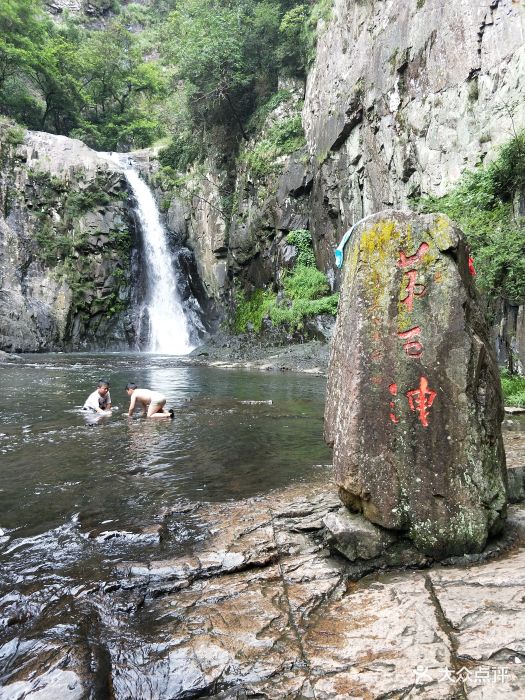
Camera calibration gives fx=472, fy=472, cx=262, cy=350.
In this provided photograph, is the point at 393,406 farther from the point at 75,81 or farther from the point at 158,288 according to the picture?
the point at 75,81

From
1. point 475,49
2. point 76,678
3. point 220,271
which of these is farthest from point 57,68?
point 76,678

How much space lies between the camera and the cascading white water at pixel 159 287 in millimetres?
27344

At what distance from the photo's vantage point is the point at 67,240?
Result: 26.7 m

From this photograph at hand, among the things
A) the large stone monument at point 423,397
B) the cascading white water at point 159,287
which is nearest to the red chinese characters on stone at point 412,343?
the large stone monument at point 423,397

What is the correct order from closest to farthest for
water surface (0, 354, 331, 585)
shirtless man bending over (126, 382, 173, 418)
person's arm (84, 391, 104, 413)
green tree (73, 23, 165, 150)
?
1. water surface (0, 354, 331, 585)
2. shirtless man bending over (126, 382, 173, 418)
3. person's arm (84, 391, 104, 413)
4. green tree (73, 23, 165, 150)

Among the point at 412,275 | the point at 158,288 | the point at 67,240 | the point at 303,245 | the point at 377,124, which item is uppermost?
the point at 377,124

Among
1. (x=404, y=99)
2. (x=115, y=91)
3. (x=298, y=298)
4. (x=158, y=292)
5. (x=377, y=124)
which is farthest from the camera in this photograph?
(x=115, y=91)

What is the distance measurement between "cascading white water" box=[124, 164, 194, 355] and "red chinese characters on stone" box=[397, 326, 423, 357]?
78.7ft

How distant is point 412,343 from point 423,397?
1.21ft

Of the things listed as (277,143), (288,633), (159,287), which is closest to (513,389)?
(288,633)

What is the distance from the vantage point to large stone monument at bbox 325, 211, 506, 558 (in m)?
3.09

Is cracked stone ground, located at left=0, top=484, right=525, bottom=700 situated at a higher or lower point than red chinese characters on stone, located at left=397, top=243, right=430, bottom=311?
lower

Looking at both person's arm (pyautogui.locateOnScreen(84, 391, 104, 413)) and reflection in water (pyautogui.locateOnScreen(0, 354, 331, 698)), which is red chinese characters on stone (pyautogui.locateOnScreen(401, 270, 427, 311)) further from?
person's arm (pyautogui.locateOnScreen(84, 391, 104, 413))

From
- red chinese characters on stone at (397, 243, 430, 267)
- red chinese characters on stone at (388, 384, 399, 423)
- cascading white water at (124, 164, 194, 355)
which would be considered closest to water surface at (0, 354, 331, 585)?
red chinese characters on stone at (388, 384, 399, 423)
